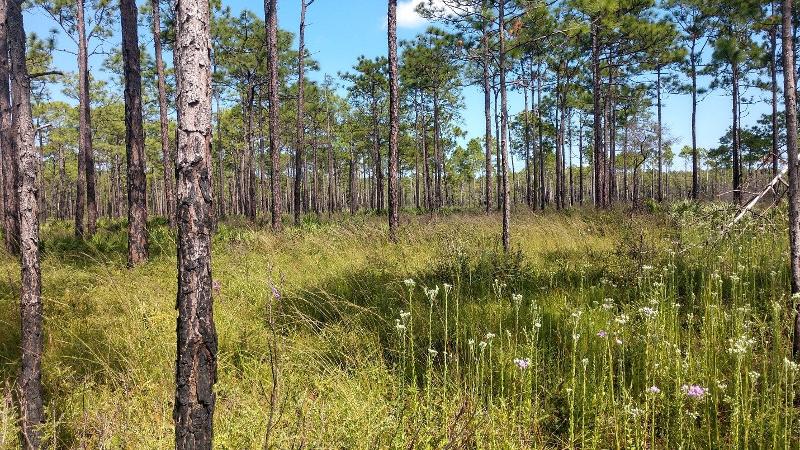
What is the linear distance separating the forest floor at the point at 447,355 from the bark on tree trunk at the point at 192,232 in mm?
342

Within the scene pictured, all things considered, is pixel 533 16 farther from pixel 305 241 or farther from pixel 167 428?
pixel 167 428

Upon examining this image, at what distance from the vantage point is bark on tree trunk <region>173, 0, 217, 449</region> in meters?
1.88

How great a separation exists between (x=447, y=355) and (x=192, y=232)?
2.55 meters

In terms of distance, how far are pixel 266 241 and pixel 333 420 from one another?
8.02 metres

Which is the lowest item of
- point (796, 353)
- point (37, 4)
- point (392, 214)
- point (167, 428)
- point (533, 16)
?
point (167, 428)

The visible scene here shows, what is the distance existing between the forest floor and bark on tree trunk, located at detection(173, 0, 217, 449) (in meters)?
0.34

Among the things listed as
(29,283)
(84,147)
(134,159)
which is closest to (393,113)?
(134,159)

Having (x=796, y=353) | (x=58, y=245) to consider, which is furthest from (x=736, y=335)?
(x=58, y=245)

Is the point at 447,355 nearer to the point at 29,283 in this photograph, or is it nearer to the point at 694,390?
the point at 694,390

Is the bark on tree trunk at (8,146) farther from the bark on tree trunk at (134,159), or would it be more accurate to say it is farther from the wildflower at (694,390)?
the wildflower at (694,390)

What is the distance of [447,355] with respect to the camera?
373 cm

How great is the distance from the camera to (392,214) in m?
10.9

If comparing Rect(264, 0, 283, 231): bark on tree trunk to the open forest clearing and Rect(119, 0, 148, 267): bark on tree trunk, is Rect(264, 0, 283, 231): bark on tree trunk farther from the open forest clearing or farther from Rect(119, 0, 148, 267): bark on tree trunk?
Rect(119, 0, 148, 267): bark on tree trunk

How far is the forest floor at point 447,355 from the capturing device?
2521 millimetres
